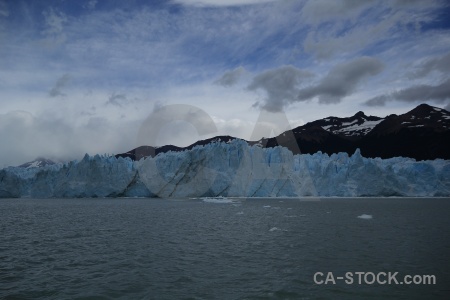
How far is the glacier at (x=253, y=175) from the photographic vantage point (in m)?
68.6

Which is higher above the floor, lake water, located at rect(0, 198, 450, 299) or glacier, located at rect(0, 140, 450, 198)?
glacier, located at rect(0, 140, 450, 198)

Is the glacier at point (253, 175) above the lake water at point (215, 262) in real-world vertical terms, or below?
above

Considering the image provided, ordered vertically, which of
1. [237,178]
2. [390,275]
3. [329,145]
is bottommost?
[390,275]

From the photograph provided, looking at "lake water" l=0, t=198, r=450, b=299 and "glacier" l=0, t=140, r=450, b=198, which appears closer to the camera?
"lake water" l=0, t=198, r=450, b=299

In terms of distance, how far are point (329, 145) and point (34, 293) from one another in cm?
14821

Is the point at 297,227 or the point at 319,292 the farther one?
the point at 297,227

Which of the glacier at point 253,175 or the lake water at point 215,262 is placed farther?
the glacier at point 253,175

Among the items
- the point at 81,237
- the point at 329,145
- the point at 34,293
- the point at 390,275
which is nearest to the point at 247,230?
the point at 81,237

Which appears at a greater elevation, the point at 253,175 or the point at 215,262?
the point at 253,175

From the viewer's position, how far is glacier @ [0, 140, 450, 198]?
68562 mm

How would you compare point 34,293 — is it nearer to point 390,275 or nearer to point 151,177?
point 390,275

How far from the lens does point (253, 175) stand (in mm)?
69062

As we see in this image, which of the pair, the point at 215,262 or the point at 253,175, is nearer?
the point at 215,262

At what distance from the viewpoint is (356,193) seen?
7019 cm
